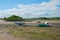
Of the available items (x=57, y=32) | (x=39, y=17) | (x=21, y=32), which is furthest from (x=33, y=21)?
(x=57, y=32)

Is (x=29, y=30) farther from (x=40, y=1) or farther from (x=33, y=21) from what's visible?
(x=40, y=1)

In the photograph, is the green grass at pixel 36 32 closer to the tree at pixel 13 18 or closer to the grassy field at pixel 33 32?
the grassy field at pixel 33 32

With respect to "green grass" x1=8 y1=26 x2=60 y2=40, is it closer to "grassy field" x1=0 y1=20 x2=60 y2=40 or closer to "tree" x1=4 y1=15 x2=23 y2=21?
"grassy field" x1=0 y1=20 x2=60 y2=40

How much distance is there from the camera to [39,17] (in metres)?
2.16

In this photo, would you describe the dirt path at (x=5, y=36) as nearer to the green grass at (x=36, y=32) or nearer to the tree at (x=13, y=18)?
the green grass at (x=36, y=32)

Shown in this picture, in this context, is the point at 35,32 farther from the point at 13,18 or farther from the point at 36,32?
the point at 13,18

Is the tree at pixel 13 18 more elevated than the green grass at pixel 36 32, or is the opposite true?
the tree at pixel 13 18

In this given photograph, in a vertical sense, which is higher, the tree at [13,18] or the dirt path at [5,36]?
the tree at [13,18]

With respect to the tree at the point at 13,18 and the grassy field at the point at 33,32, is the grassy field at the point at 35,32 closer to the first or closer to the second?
the grassy field at the point at 33,32

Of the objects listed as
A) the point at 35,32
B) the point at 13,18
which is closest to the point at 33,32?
the point at 35,32

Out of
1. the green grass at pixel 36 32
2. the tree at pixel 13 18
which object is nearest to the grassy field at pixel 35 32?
the green grass at pixel 36 32

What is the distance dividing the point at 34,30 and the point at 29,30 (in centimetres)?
8

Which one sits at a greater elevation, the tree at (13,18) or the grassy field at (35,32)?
the tree at (13,18)

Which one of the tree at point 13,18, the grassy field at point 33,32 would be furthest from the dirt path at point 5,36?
the tree at point 13,18
